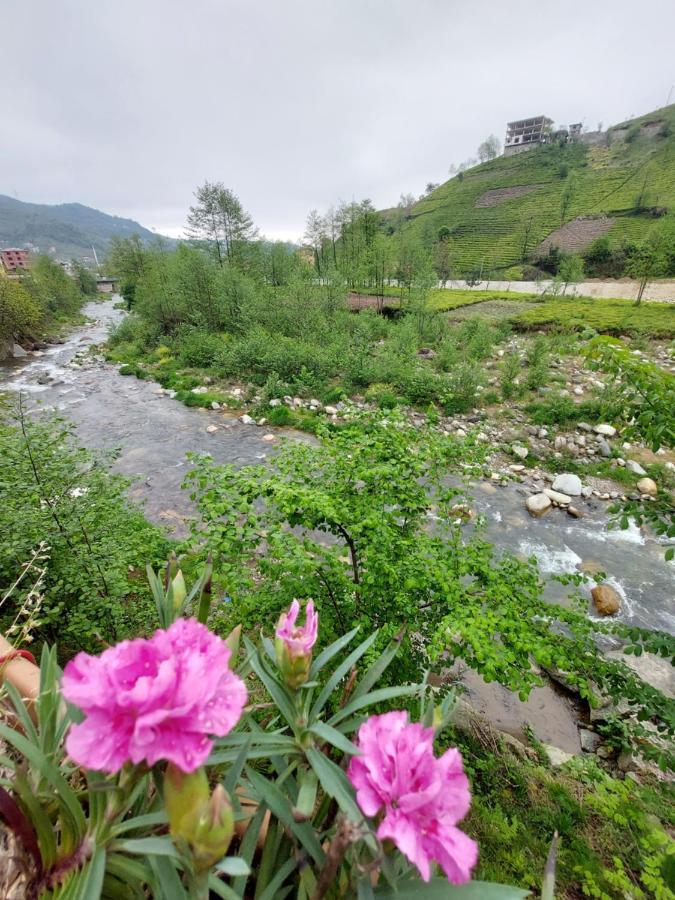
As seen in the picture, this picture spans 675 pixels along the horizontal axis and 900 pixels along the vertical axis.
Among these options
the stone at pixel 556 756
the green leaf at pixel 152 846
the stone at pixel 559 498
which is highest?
the green leaf at pixel 152 846

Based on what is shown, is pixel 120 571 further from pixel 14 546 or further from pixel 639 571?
pixel 639 571

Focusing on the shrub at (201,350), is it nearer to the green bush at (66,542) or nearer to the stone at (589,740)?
the green bush at (66,542)

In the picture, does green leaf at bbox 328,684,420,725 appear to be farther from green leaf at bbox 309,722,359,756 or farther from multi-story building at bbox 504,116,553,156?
multi-story building at bbox 504,116,553,156

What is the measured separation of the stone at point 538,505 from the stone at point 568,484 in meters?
0.67

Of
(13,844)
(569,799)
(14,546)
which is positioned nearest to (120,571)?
(14,546)

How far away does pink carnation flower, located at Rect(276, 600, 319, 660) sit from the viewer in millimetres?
1027

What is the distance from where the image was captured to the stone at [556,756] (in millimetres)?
3328

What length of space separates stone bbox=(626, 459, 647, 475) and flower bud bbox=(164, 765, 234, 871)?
35.7 ft

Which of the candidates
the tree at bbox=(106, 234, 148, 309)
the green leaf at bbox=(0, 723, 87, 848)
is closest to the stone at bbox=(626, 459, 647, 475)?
the green leaf at bbox=(0, 723, 87, 848)

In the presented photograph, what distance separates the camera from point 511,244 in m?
52.5

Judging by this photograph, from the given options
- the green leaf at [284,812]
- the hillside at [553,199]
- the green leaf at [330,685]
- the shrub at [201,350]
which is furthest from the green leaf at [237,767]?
the hillside at [553,199]

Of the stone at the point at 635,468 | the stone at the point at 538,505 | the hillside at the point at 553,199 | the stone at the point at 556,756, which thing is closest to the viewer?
the stone at the point at 556,756

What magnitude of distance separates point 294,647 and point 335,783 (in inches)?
12.7

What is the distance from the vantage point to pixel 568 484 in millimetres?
8508
